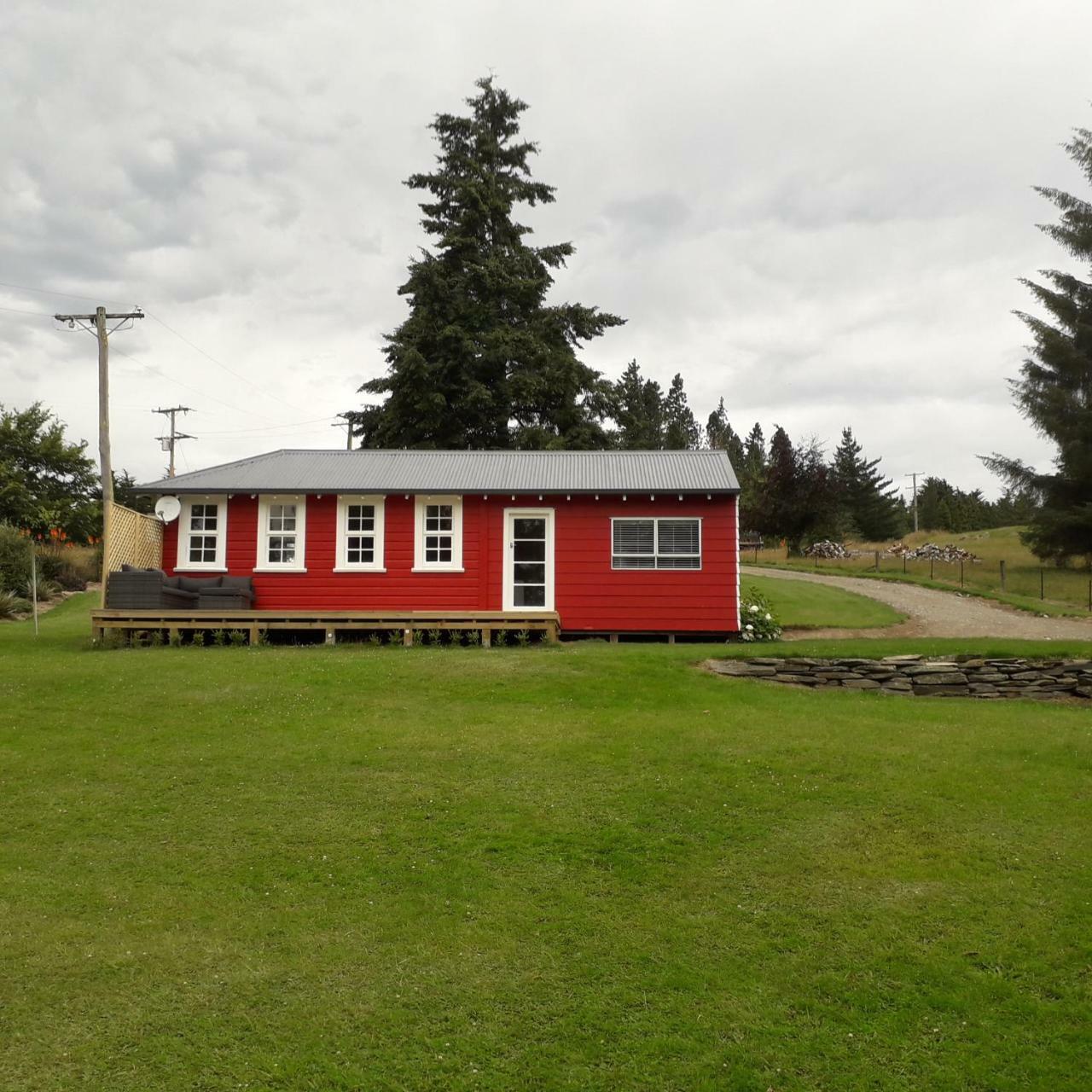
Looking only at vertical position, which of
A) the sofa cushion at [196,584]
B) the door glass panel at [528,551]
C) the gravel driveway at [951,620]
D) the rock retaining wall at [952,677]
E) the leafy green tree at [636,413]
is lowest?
the rock retaining wall at [952,677]

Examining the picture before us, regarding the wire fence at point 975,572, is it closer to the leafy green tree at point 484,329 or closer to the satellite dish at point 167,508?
the leafy green tree at point 484,329

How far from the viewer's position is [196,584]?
53.1ft

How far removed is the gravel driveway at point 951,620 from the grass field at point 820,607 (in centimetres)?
39

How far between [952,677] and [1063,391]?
22416 millimetres

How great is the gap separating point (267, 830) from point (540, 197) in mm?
31256

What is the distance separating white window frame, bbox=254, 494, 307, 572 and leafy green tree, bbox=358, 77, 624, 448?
13.6m

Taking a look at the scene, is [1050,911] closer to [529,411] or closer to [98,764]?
[98,764]

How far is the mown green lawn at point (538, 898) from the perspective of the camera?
4086 mm

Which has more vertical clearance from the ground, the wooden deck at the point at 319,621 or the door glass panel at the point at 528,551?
the door glass panel at the point at 528,551

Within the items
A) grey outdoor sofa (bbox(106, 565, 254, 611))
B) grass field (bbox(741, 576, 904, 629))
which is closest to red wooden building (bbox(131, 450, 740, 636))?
grey outdoor sofa (bbox(106, 565, 254, 611))

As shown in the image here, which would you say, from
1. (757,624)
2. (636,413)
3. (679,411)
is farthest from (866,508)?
(757,624)

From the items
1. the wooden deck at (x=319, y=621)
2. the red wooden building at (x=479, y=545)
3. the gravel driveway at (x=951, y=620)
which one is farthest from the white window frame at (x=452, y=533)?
the gravel driveway at (x=951, y=620)

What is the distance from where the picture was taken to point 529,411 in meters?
32.2

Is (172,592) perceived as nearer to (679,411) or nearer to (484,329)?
(484,329)
